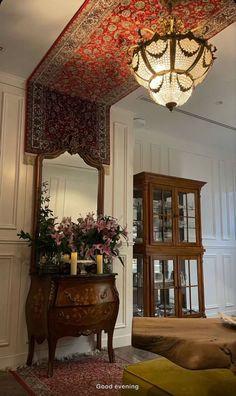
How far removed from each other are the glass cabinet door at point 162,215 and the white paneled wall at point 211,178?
0.60 meters

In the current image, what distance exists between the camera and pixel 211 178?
219 inches

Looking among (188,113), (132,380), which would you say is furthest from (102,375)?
(188,113)

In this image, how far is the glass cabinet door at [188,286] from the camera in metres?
4.19

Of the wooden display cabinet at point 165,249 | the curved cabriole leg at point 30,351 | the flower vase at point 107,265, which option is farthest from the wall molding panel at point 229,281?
the curved cabriole leg at point 30,351

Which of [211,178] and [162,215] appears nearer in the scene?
[162,215]

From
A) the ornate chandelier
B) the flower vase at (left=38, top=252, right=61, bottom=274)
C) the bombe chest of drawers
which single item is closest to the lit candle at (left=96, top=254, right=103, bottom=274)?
the bombe chest of drawers

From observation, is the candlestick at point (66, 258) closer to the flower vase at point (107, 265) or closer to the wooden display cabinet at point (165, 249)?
the flower vase at point (107, 265)

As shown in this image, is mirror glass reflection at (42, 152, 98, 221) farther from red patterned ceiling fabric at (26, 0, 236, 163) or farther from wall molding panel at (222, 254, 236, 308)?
wall molding panel at (222, 254, 236, 308)

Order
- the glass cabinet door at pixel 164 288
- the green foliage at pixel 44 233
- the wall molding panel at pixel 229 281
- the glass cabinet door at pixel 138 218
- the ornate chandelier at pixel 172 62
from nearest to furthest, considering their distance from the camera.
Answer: the ornate chandelier at pixel 172 62 → the green foliage at pixel 44 233 → the glass cabinet door at pixel 164 288 → the glass cabinet door at pixel 138 218 → the wall molding panel at pixel 229 281

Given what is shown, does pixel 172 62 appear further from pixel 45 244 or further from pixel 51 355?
pixel 51 355

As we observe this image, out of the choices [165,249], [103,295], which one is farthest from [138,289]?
[103,295]

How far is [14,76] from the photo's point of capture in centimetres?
322

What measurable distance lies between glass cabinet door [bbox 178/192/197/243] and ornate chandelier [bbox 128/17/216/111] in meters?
2.57

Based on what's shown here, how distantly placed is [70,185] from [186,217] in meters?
1.86
